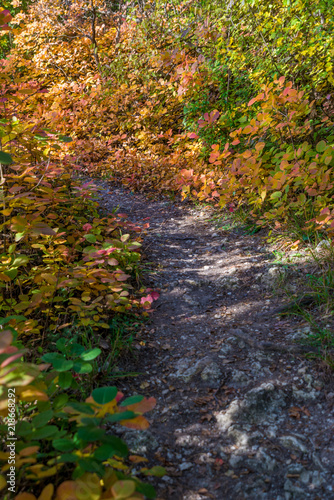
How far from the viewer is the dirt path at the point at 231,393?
1.39m

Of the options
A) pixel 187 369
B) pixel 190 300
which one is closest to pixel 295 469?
pixel 187 369

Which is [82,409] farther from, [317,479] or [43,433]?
[317,479]

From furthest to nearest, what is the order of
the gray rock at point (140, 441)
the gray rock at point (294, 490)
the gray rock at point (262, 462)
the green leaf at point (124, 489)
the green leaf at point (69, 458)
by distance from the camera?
1. the gray rock at point (140, 441)
2. the gray rock at point (262, 462)
3. the gray rock at point (294, 490)
4. the green leaf at point (69, 458)
5. the green leaf at point (124, 489)

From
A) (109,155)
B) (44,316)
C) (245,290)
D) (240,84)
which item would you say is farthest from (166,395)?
(109,155)

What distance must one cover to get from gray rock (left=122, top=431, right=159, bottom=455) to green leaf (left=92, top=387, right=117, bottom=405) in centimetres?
61

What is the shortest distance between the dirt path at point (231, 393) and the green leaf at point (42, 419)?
0.57m

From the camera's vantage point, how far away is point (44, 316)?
2.17 meters

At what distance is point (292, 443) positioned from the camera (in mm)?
1500

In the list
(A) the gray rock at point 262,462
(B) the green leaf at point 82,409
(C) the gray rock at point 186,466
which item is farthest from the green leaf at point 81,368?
(A) the gray rock at point 262,462

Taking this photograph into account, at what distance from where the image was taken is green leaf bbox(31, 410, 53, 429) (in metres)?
1.08

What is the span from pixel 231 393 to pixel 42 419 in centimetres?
106

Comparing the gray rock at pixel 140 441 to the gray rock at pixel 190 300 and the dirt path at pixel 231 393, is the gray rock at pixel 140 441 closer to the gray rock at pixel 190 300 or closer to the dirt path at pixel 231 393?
the dirt path at pixel 231 393

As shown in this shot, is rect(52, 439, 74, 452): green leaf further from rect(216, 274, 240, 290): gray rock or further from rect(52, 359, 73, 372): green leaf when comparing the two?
rect(216, 274, 240, 290): gray rock

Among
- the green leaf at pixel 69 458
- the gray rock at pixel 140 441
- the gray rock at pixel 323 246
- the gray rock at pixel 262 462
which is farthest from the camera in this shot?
the gray rock at pixel 323 246
